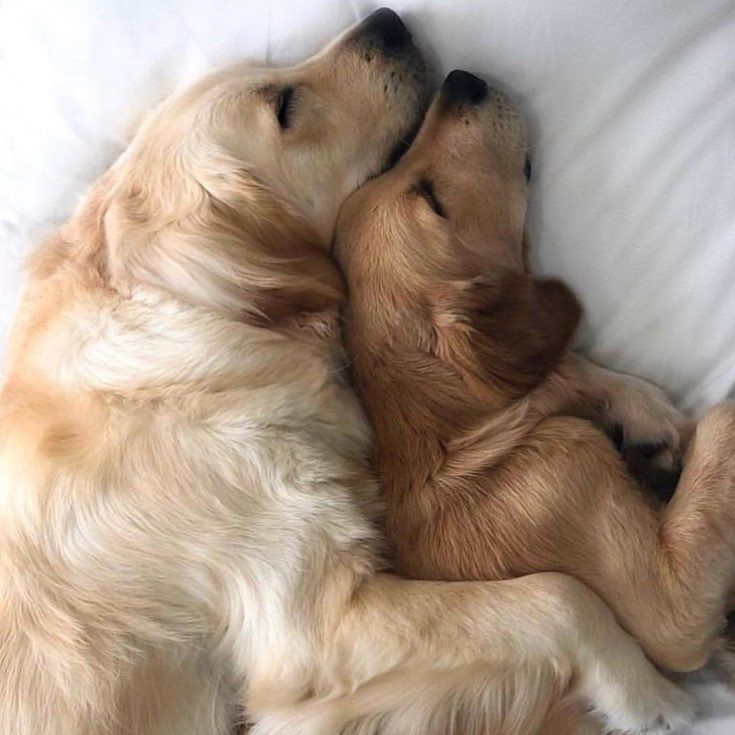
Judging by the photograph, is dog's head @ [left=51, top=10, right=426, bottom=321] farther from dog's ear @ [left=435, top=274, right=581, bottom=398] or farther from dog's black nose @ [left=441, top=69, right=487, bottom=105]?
dog's ear @ [left=435, top=274, right=581, bottom=398]

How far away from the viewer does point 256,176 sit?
176cm

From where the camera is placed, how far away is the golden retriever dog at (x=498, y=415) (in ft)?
5.29

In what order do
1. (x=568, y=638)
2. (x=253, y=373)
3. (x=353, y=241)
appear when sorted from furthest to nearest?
(x=353, y=241) → (x=253, y=373) → (x=568, y=638)

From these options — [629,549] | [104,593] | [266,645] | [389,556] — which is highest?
[629,549]

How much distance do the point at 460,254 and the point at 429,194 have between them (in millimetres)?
127

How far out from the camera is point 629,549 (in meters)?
1.61

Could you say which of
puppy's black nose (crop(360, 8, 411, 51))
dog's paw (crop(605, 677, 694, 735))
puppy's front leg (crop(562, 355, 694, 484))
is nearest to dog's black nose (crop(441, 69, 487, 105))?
puppy's black nose (crop(360, 8, 411, 51))

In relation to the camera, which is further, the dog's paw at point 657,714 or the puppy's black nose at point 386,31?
the puppy's black nose at point 386,31

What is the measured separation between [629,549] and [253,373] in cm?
70

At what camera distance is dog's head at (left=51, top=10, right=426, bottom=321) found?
5.51ft

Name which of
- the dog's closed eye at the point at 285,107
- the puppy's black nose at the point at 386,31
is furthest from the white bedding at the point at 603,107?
the dog's closed eye at the point at 285,107

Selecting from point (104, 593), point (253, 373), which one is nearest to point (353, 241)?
point (253, 373)

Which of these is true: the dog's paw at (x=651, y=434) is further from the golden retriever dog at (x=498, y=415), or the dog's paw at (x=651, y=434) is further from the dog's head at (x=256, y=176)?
the dog's head at (x=256, y=176)

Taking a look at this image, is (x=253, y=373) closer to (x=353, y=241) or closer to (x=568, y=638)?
(x=353, y=241)
